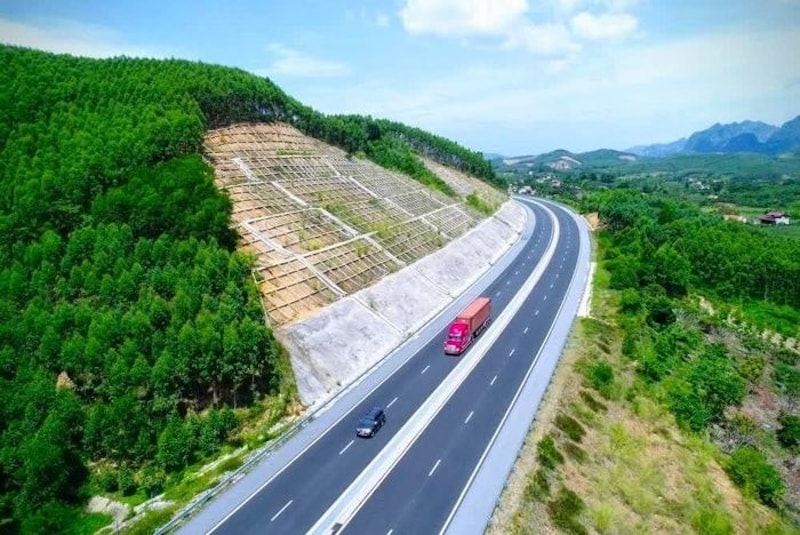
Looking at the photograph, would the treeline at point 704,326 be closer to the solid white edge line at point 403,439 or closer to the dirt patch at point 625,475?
the dirt patch at point 625,475

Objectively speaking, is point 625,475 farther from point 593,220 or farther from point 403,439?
point 593,220

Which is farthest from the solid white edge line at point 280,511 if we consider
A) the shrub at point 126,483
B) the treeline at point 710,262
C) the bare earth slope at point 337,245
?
the treeline at point 710,262

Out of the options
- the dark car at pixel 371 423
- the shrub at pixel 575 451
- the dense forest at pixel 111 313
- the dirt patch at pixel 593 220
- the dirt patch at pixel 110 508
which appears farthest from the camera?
the dirt patch at pixel 593 220

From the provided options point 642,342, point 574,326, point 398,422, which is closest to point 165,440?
point 398,422

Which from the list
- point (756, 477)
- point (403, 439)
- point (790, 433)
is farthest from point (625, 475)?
point (790, 433)

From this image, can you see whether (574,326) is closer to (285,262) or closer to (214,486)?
(285,262)
